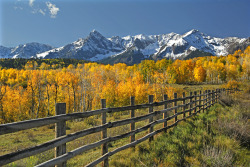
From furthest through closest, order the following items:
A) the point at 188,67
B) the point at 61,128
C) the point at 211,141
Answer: the point at 188,67, the point at 211,141, the point at 61,128

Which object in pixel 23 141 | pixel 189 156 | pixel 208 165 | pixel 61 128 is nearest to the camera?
pixel 61 128

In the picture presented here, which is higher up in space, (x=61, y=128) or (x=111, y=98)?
(x=61, y=128)

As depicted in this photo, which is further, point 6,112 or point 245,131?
point 6,112

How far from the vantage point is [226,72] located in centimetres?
7756

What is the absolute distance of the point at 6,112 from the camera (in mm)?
41219

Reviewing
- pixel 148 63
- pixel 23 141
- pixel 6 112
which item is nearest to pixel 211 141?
pixel 23 141

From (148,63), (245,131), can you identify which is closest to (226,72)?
(148,63)

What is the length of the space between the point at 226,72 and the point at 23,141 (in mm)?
88052

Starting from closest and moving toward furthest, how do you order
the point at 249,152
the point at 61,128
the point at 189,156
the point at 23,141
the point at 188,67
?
the point at 61,128 < the point at 189,156 < the point at 249,152 < the point at 23,141 < the point at 188,67

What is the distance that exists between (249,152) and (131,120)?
4.12 meters

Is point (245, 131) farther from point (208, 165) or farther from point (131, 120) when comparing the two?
point (131, 120)

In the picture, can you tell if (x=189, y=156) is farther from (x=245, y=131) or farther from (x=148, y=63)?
(x=148, y=63)

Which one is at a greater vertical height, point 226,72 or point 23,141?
point 226,72

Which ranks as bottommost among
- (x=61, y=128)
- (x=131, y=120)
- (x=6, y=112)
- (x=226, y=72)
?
(x=6, y=112)
